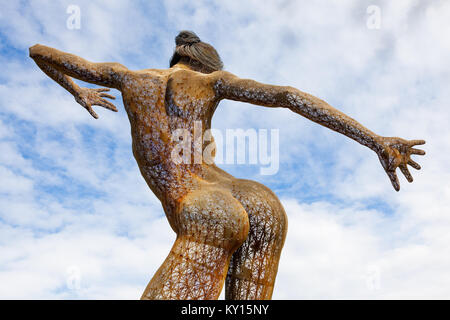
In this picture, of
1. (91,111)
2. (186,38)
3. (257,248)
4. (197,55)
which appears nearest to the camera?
(257,248)

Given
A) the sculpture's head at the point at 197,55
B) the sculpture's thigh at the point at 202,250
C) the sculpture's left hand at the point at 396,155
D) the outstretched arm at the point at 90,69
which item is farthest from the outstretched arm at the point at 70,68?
the sculpture's left hand at the point at 396,155

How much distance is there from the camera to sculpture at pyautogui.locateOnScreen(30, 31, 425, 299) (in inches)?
122

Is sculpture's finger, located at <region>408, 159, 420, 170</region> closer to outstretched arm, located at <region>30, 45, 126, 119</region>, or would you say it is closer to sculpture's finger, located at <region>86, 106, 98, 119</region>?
outstretched arm, located at <region>30, 45, 126, 119</region>

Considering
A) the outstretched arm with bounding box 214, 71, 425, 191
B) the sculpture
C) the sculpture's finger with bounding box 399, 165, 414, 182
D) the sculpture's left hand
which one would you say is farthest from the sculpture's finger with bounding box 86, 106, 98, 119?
the sculpture's finger with bounding box 399, 165, 414, 182

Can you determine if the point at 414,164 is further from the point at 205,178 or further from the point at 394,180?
the point at 205,178

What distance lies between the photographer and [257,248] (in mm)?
3385

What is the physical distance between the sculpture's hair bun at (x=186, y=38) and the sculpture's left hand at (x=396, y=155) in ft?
5.81

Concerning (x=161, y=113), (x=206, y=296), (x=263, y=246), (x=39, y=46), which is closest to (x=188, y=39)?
(x=161, y=113)

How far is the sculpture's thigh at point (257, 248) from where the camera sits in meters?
3.33

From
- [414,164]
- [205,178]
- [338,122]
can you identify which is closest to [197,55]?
[205,178]

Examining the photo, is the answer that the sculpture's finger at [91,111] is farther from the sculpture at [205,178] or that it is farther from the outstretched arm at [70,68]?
the sculpture at [205,178]

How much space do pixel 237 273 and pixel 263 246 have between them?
0.85 feet

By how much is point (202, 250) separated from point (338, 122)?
1.20 m
